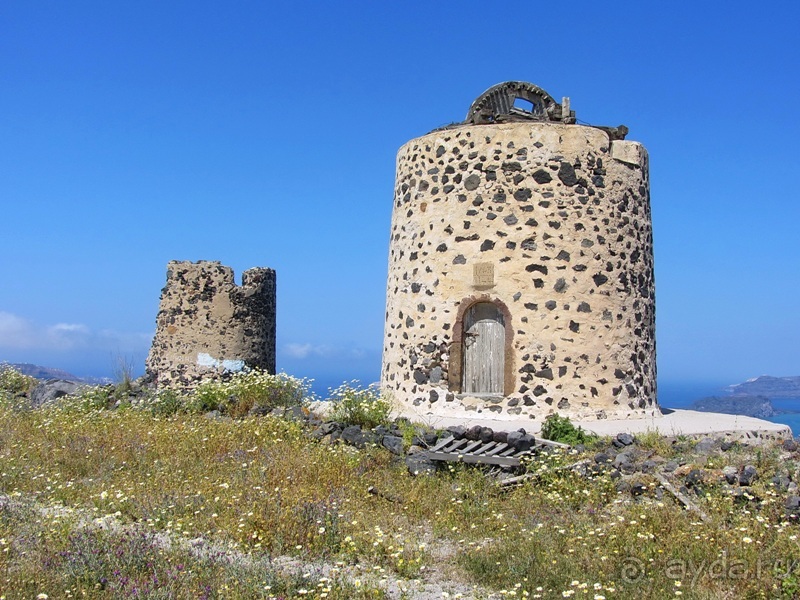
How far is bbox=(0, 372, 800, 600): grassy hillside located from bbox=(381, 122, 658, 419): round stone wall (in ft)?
9.90

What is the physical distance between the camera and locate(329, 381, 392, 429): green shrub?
512 inches

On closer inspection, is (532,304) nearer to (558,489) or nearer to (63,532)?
(558,489)

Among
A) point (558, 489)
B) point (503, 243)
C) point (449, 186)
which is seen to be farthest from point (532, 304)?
point (558, 489)

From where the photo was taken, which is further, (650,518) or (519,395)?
(519,395)

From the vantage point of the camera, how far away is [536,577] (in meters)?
6.70

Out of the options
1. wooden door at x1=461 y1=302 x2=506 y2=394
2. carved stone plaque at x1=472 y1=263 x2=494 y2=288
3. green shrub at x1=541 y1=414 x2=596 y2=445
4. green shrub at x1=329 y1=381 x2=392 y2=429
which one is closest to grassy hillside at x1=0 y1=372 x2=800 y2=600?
green shrub at x1=541 y1=414 x2=596 y2=445

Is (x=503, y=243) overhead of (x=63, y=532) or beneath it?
overhead

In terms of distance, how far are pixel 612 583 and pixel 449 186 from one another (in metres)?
9.53

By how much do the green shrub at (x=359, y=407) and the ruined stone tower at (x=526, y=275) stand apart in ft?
4.69

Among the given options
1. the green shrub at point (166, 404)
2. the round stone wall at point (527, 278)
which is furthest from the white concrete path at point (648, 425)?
the green shrub at point (166, 404)

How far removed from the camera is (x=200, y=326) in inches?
822

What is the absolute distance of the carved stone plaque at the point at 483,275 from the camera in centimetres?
1434

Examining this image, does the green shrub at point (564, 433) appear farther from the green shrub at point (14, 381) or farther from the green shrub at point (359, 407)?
the green shrub at point (14, 381)

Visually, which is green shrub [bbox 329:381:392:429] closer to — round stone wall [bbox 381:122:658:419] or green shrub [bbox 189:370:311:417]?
round stone wall [bbox 381:122:658:419]
